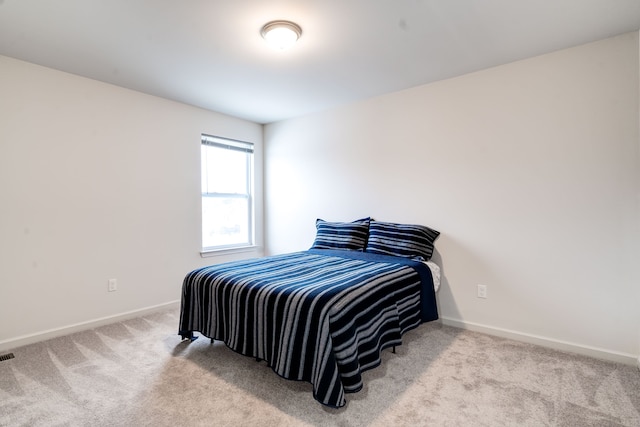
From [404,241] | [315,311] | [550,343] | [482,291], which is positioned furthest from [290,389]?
[550,343]

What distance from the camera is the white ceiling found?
1.90 m

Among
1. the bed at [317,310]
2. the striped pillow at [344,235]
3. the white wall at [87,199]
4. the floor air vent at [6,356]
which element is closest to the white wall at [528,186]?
the striped pillow at [344,235]

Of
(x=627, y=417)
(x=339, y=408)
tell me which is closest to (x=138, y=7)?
(x=339, y=408)

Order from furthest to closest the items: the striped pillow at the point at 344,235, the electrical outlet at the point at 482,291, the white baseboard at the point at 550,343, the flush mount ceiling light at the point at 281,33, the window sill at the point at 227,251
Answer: the window sill at the point at 227,251 → the striped pillow at the point at 344,235 → the electrical outlet at the point at 482,291 → the white baseboard at the point at 550,343 → the flush mount ceiling light at the point at 281,33

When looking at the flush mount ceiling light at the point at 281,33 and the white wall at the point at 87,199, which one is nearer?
the flush mount ceiling light at the point at 281,33

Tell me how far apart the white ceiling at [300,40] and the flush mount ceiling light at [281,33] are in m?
0.04

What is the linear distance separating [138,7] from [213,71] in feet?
2.92

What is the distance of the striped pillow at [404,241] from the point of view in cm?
293

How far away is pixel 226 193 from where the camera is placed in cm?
414

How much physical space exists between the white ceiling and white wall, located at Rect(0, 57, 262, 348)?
0.30 metres

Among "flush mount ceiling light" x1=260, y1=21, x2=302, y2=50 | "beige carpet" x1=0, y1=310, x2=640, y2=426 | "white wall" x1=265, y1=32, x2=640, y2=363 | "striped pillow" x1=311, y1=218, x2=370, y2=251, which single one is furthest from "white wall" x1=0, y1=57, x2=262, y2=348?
"white wall" x1=265, y1=32, x2=640, y2=363

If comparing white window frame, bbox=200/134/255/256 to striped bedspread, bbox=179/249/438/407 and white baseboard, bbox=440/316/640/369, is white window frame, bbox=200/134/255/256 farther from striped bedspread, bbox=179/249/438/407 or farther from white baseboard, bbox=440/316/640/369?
white baseboard, bbox=440/316/640/369

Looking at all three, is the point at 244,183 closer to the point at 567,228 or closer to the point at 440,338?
the point at 440,338

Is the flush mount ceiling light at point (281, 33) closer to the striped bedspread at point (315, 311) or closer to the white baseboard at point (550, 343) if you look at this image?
the striped bedspread at point (315, 311)
